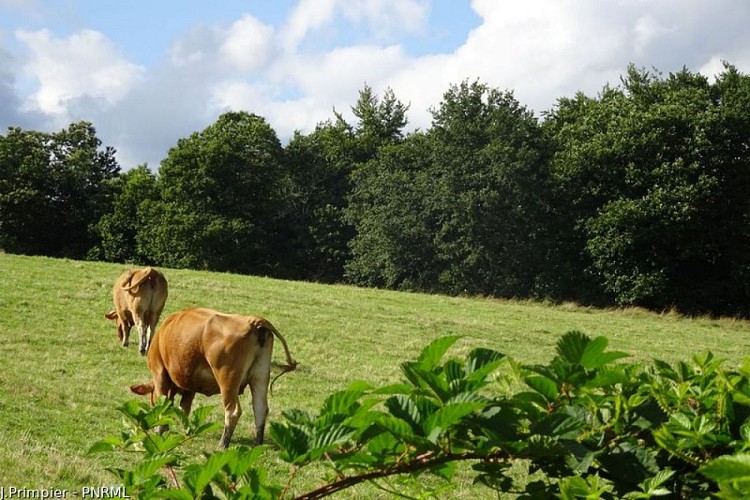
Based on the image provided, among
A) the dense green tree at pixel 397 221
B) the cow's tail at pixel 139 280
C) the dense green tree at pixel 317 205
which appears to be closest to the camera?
the cow's tail at pixel 139 280

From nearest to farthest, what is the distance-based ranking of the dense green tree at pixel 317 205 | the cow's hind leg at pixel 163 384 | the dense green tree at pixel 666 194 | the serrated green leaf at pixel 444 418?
the serrated green leaf at pixel 444 418, the cow's hind leg at pixel 163 384, the dense green tree at pixel 666 194, the dense green tree at pixel 317 205

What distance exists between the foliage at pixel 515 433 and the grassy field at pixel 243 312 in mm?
3337

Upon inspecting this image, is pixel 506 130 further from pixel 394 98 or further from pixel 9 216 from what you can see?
pixel 9 216

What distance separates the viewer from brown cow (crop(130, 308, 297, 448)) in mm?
7672

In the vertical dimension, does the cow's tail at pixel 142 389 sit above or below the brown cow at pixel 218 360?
below

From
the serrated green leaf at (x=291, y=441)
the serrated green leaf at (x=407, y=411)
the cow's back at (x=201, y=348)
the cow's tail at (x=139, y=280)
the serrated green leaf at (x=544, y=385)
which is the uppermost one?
the serrated green leaf at (x=544, y=385)

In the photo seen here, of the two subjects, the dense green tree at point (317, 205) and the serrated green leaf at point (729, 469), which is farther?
the dense green tree at point (317, 205)

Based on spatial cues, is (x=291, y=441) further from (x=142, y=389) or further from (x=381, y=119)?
(x=381, y=119)

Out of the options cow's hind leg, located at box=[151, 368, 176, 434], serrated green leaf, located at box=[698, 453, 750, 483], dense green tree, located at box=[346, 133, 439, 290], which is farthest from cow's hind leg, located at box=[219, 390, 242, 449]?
dense green tree, located at box=[346, 133, 439, 290]

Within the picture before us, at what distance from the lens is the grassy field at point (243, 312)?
7438mm

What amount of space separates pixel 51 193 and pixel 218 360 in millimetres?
44247

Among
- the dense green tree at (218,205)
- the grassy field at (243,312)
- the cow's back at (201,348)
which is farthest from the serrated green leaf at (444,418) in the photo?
the dense green tree at (218,205)

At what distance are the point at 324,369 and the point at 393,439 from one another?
12.2m

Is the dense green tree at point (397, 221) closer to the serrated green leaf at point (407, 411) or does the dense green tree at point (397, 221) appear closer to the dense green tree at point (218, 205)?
the dense green tree at point (218, 205)
